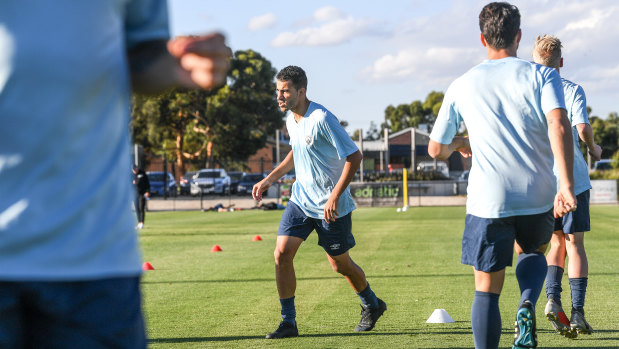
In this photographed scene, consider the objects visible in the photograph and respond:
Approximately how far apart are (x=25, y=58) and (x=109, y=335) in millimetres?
674

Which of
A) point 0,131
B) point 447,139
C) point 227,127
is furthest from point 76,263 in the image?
point 227,127

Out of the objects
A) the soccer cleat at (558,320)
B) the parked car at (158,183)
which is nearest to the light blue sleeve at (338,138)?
the soccer cleat at (558,320)

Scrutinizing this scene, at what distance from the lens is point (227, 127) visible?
56.8 m

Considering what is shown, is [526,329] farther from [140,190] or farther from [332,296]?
[140,190]

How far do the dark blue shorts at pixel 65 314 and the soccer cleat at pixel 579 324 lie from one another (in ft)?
15.9

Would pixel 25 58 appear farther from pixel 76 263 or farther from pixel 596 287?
pixel 596 287

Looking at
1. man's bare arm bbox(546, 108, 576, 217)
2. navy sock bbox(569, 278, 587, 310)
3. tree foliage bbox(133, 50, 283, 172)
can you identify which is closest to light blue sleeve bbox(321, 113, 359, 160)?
navy sock bbox(569, 278, 587, 310)

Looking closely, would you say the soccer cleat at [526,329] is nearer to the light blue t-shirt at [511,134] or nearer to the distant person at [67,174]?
the light blue t-shirt at [511,134]

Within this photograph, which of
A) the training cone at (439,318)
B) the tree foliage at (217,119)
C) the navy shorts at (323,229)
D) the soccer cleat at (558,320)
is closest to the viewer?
the soccer cleat at (558,320)

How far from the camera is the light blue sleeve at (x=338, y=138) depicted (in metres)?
6.65

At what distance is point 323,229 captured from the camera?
672 cm

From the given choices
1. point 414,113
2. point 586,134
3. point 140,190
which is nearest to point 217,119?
point 140,190

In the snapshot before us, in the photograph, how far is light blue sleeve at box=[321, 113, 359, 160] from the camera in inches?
262

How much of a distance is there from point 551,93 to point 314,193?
2.67 meters
